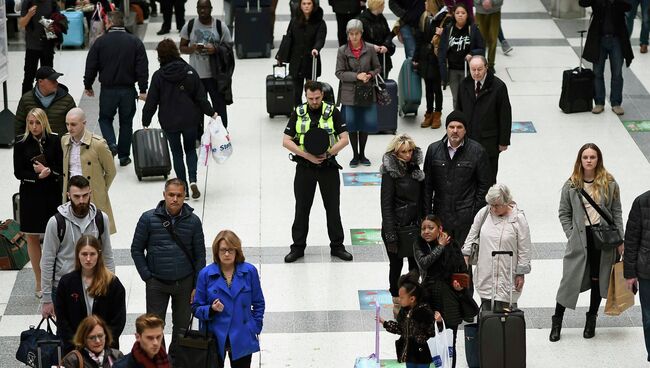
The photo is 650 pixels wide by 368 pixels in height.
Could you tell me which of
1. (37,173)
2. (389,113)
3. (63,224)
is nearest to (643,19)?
(389,113)

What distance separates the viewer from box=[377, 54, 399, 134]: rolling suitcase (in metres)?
16.9

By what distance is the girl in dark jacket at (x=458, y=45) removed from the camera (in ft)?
53.8

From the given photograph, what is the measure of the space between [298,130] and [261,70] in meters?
7.34

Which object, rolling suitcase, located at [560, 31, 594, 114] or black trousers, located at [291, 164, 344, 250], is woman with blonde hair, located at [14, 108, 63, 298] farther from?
rolling suitcase, located at [560, 31, 594, 114]

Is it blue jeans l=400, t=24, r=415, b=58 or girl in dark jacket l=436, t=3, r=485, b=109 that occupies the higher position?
girl in dark jacket l=436, t=3, r=485, b=109

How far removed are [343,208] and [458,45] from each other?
271 cm

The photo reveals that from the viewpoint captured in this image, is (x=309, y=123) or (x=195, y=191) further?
(x=195, y=191)

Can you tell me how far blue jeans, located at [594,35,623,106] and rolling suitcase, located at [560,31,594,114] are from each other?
0.29ft

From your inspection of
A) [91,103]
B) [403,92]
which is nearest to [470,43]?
[403,92]

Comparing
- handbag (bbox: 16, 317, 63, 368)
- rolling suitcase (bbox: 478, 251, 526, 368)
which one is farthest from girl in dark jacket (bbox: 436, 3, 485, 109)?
handbag (bbox: 16, 317, 63, 368)

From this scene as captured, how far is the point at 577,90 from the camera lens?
1808 centimetres

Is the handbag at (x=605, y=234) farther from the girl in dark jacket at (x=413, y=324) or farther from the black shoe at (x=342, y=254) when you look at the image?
the black shoe at (x=342, y=254)

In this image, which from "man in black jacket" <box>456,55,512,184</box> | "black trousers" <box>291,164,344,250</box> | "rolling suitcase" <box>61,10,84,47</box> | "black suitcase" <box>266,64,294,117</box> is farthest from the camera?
"rolling suitcase" <box>61,10,84,47</box>

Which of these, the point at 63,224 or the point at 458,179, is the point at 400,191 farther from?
the point at 63,224
